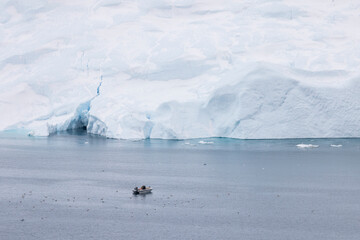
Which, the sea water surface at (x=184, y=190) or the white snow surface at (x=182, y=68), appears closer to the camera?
the sea water surface at (x=184, y=190)

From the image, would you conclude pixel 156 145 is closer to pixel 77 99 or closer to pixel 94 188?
pixel 77 99

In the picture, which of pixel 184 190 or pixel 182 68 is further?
pixel 182 68

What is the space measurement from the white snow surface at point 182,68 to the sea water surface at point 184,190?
187 cm

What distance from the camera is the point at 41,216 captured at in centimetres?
2241

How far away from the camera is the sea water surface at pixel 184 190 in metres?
20.9

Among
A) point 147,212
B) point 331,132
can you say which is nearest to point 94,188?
point 147,212

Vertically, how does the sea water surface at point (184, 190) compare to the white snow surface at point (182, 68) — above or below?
below

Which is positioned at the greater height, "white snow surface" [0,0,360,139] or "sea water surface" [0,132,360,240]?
"white snow surface" [0,0,360,139]

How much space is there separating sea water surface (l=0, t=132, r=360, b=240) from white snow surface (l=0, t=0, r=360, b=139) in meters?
1.87

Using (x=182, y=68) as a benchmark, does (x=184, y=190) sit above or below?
below

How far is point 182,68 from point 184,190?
75.0 ft

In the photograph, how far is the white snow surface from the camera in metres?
43.6

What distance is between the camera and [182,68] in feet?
163

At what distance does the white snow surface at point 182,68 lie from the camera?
43.6 m
